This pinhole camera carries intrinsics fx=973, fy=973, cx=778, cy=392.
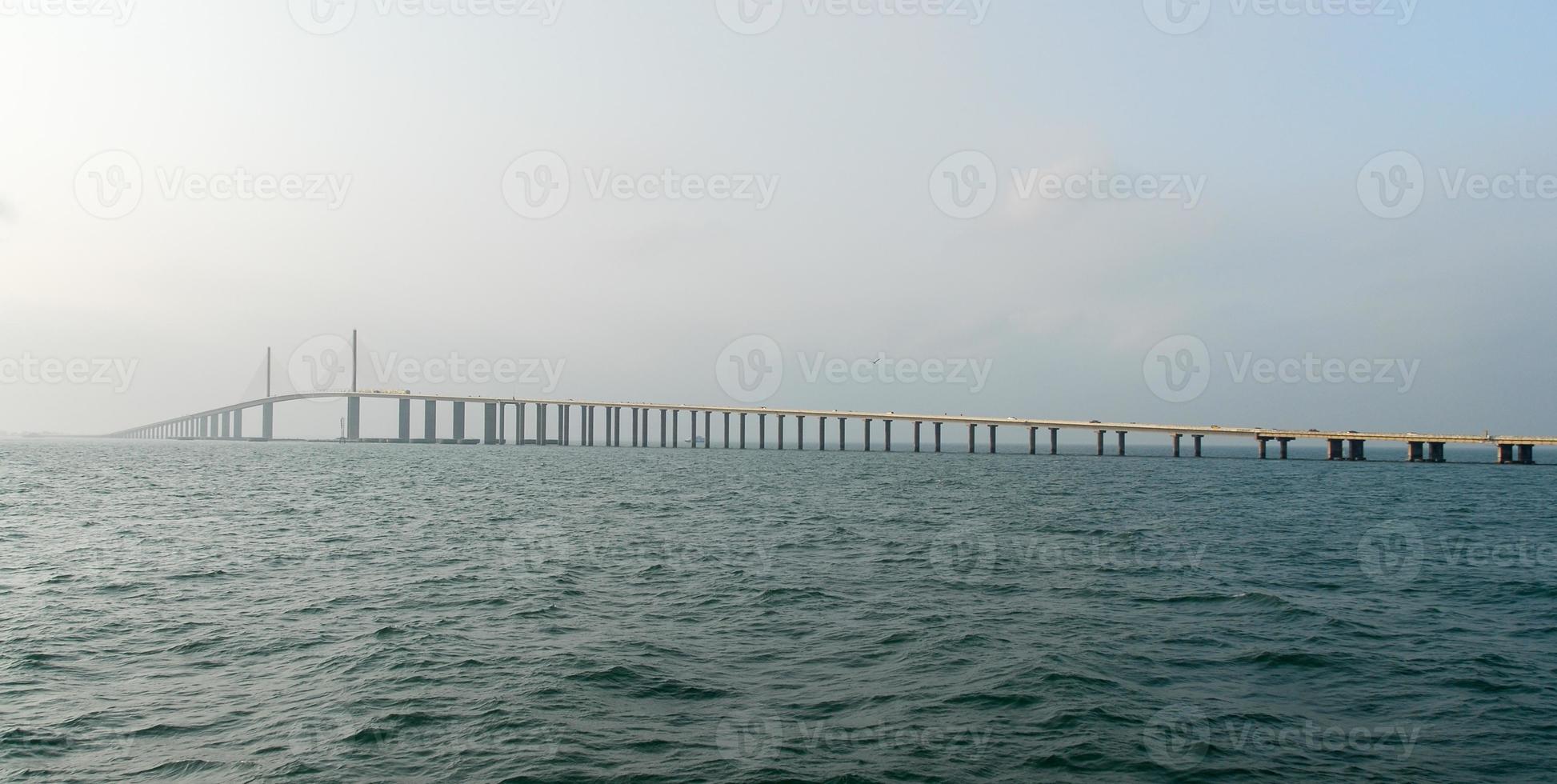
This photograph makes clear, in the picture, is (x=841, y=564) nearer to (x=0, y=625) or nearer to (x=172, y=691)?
(x=172, y=691)

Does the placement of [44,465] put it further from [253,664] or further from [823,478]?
[253,664]

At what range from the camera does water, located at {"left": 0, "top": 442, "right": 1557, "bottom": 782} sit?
1140cm

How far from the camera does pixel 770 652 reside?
16.3m

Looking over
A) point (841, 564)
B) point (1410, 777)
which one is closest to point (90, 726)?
point (1410, 777)

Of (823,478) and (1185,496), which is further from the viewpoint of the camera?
(823,478)

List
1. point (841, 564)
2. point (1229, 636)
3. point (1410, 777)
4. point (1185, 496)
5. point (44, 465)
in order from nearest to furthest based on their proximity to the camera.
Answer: point (1410, 777), point (1229, 636), point (841, 564), point (1185, 496), point (44, 465)

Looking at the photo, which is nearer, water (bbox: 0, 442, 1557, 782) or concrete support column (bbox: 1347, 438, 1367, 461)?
water (bbox: 0, 442, 1557, 782)

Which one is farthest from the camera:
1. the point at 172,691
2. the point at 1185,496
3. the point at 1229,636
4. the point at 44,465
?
the point at 44,465

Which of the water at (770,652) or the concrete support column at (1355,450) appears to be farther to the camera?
the concrete support column at (1355,450)

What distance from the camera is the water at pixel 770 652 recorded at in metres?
11.4

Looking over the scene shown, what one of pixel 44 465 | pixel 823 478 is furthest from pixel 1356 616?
pixel 44 465

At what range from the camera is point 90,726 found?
484 inches

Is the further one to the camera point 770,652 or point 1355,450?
point 1355,450

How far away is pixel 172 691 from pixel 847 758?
9.79m
